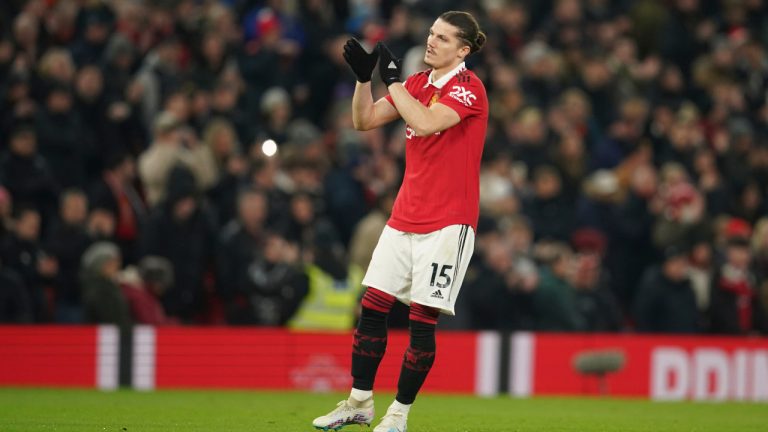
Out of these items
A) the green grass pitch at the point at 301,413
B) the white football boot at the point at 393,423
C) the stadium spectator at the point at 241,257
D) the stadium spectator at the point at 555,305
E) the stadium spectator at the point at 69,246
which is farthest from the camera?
the stadium spectator at the point at 555,305

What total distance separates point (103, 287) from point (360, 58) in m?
5.98

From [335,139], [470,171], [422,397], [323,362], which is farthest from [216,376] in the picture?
[470,171]

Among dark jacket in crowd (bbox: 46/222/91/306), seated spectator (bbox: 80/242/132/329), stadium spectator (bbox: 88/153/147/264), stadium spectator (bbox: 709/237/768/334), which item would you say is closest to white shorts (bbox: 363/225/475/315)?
seated spectator (bbox: 80/242/132/329)

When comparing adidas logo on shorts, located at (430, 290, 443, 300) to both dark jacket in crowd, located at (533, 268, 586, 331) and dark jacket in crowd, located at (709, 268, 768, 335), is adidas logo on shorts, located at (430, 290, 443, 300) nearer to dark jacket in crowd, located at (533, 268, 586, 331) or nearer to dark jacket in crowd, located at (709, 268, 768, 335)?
dark jacket in crowd, located at (533, 268, 586, 331)

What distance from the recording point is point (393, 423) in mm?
7832

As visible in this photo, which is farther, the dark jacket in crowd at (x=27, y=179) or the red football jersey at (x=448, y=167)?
the dark jacket in crowd at (x=27, y=179)

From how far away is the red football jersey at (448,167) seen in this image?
7.91 metres

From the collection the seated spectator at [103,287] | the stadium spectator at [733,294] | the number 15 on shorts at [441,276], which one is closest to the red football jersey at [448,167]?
the number 15 on shorts at [441,276]

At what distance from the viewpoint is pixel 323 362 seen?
13.9m

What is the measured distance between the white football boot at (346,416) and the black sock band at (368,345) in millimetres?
111

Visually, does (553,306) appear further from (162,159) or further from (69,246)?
(69,246)

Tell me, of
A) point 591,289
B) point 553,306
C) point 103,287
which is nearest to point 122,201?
point 103,287

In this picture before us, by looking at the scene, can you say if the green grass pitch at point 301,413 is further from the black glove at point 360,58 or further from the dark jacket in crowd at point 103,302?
the black glove at point 360,58

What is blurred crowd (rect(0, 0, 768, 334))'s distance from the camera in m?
13.7
